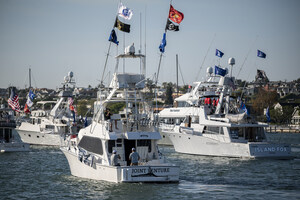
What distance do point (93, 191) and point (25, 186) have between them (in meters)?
4.76

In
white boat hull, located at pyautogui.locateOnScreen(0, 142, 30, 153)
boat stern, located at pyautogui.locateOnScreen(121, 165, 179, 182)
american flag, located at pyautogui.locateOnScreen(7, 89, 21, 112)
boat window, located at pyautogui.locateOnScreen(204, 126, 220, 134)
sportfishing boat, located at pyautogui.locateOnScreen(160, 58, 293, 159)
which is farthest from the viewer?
american flag, located at pyautogui.locateOnScreen(7, 89, 21, 112)

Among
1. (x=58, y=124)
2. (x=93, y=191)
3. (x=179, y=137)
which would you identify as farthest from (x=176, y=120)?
(x=93, y=191)

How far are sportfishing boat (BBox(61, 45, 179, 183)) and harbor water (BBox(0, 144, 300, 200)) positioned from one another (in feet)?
1.84

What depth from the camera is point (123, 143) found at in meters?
27.8

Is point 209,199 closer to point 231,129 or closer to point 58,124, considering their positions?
point 231,129

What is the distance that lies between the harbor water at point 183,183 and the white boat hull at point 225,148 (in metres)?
1.09

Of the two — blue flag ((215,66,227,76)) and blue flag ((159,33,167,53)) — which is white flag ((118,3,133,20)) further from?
blue flag ((215,66,227,76))

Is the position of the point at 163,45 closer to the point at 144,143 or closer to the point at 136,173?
the point at 144,143

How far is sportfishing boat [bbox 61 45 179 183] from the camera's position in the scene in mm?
25422

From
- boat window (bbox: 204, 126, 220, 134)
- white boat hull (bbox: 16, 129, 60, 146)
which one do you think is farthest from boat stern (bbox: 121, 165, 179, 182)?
white boat hull (bbox: 16, 129, 60, 146)

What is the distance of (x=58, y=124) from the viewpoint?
194 feet

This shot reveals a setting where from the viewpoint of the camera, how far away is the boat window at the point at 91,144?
28.0 metres

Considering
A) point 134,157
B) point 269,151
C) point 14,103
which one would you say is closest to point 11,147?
point 14,103

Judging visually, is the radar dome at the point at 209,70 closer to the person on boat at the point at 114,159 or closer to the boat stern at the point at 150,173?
the boat stern at the point at 150,173
